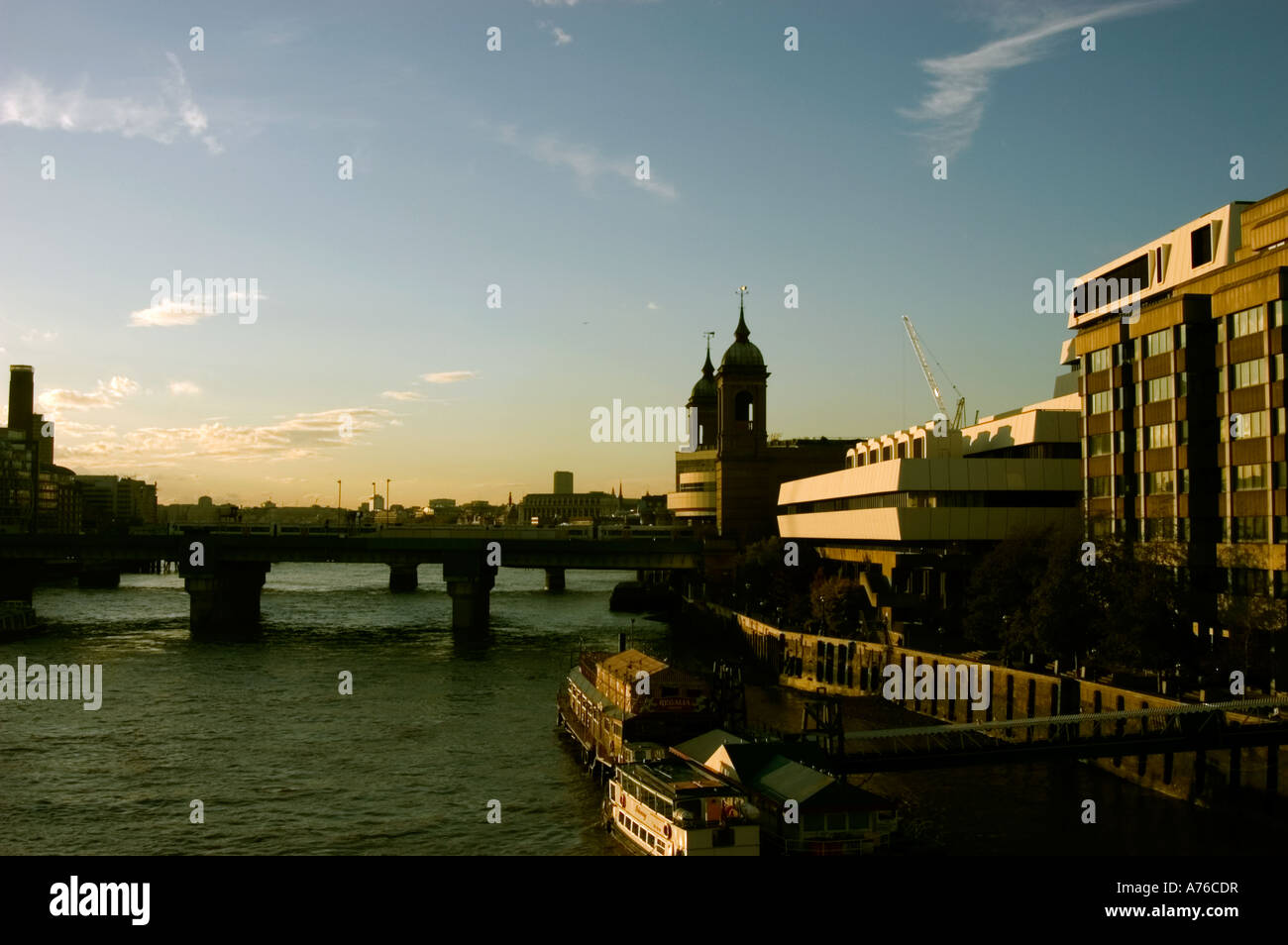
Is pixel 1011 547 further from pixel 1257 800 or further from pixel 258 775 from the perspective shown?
pixel 258 775

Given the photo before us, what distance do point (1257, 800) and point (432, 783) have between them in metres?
26.8

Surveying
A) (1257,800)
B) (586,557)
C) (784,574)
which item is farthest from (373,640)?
(1257,800)

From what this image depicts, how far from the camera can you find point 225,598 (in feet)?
332

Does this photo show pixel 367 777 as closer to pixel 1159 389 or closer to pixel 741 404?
pixel 1159 389

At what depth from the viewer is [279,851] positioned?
32.4 metres

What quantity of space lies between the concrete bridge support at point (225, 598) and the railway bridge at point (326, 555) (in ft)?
0.27

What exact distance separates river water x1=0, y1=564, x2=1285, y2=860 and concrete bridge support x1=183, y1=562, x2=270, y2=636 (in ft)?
58.1

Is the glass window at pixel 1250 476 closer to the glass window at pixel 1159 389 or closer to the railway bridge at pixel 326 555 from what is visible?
the glass window at pixel 1159 389

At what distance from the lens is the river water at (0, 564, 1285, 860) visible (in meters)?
33.6

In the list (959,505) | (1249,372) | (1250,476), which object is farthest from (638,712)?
(959,505)

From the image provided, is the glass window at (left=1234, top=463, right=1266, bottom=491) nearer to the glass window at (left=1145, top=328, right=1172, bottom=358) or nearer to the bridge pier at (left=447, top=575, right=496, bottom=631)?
the glass window at (left=1145, top=328, right=1172, bottom=358)

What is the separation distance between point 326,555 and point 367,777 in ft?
209

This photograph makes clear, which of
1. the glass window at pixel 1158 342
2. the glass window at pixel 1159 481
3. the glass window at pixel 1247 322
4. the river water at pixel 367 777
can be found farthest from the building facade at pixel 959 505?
the river water at pixel 367 777

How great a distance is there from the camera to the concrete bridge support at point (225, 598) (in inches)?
3760
